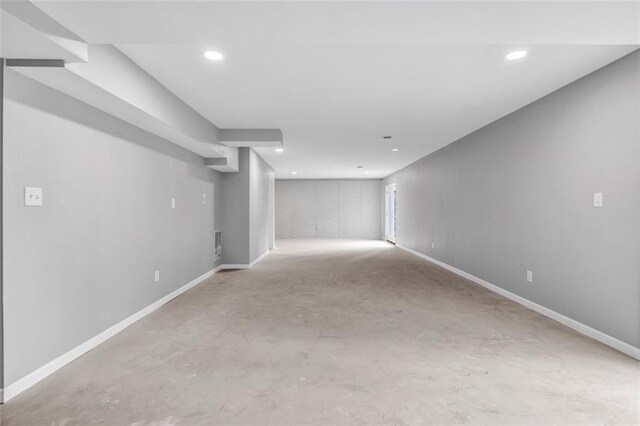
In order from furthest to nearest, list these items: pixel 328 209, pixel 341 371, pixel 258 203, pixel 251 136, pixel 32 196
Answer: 1. pixel 328 209
2. pixel 258 203
3. pixel 251 136
4. pixel 341 371
5. pixel 32 196

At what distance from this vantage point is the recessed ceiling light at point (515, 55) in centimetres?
250

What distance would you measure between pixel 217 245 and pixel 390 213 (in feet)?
24.3

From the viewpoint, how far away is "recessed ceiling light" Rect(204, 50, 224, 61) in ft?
8.17

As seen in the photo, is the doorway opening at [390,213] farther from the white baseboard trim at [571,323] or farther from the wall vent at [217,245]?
the wall vent at [217,245]

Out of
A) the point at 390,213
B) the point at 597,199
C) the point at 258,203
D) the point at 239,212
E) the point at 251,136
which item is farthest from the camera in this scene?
the point at 390,213

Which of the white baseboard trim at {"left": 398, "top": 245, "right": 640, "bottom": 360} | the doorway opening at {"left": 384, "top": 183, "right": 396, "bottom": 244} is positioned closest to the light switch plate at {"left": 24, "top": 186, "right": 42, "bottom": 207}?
the white baseboard trim at {"left": 398, "top": 245, "right": 640, "bottom": 360}

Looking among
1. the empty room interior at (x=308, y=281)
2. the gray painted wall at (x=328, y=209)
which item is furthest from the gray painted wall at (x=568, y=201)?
the gray painted wall at (x=328, y=209)

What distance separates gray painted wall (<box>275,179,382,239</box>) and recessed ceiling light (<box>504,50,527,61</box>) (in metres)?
9.66

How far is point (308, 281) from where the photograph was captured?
5.04m

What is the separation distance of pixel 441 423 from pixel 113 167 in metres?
3.23

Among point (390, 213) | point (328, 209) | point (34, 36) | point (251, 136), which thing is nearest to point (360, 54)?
point (34, 36)

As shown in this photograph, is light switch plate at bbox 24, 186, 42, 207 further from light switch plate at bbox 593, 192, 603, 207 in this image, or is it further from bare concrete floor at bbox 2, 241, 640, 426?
light switch plate at bbox 593, 192, 603, 207

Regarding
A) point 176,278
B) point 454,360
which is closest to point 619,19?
point 454,360

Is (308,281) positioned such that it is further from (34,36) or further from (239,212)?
(34,36)
